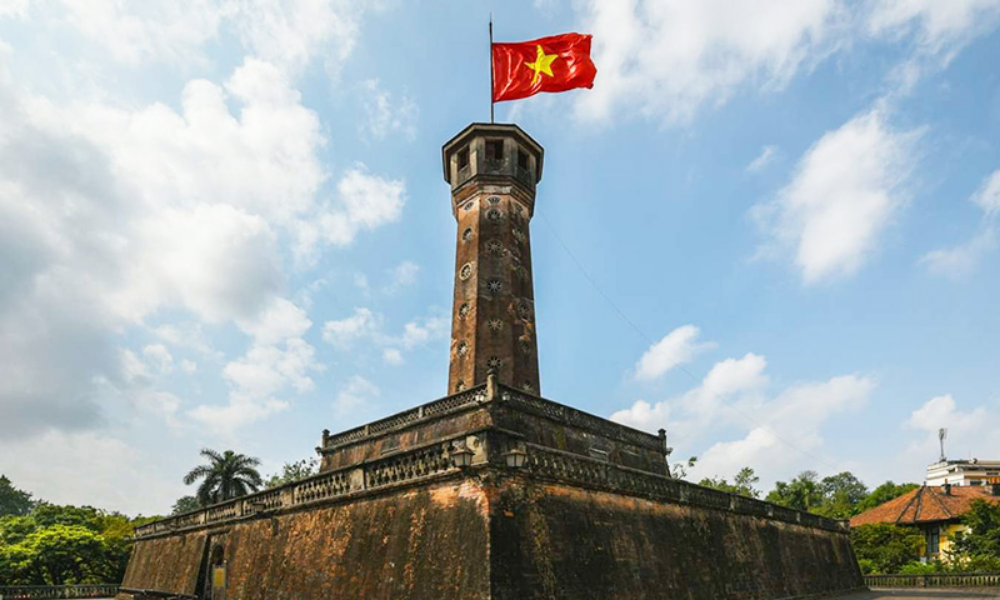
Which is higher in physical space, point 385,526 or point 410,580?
point 385,526

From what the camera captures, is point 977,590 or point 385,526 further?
point 977,590

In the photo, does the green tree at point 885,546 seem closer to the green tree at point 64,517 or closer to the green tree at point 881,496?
the green tree at point 881,496

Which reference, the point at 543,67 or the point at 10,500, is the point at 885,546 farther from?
→ the point at 10,500

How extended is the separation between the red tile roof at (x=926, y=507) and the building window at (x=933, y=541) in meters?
0.91

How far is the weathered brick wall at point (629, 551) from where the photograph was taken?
35.2 feet

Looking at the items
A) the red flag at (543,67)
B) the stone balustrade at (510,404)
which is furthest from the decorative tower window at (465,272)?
the red flag at (543,67)

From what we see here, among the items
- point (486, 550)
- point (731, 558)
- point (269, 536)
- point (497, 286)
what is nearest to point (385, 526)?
point (486, 550)

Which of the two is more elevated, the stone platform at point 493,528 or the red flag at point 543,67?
the red flag at point 543,67

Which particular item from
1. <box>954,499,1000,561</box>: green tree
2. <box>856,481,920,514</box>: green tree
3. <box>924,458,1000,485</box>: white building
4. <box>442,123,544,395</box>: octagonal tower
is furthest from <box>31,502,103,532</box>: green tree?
<box>924,458,1000,485</box>: white building

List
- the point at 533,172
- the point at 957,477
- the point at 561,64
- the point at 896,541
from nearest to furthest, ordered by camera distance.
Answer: the point at 561,64 → the point at 533,172 → the point at 896,541 → the point at 957,477

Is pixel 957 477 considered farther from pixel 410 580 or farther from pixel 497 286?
pixel 410 580

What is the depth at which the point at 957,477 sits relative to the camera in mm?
87688

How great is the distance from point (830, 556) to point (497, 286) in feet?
55.5

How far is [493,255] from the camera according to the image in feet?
82.2
